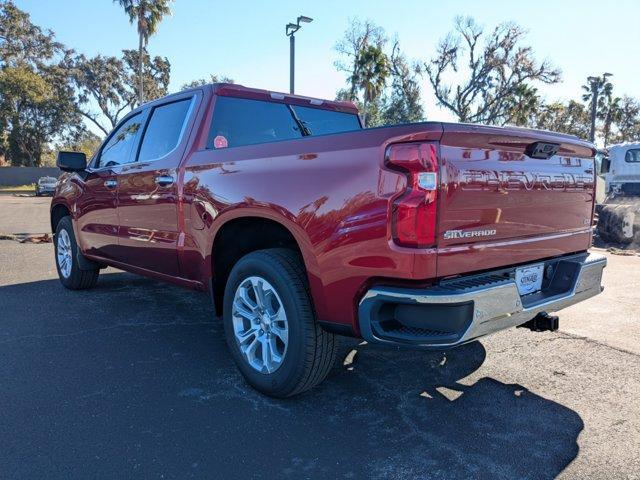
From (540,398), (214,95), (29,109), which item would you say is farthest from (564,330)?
(29,109)

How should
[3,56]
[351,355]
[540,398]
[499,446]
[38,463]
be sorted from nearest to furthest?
[38,463] → [499,446] → [540,398] → [351,355] → [3,56]

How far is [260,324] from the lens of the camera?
3.15 metres

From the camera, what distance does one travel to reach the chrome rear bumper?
7.62 feet

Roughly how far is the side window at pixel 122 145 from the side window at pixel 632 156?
44.3ft

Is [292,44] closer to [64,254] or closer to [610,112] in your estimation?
[64,254]

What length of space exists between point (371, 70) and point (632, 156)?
64.0ft

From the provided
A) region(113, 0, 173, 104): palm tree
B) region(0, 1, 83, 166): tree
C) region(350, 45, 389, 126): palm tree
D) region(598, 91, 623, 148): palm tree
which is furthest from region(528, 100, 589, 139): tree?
region(0, 1, 83, 166): tree

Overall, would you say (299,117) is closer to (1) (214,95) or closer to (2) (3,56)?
(1) (214,95)

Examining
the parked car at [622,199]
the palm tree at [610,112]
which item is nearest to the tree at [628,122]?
the palm tree at [610,112]

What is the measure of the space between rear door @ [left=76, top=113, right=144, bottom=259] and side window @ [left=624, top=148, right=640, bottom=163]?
44.3 feet

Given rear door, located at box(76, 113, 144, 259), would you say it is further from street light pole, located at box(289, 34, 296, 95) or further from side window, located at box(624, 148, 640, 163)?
side window, located at box(624, 148, 640, 163)

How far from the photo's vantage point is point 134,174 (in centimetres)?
427

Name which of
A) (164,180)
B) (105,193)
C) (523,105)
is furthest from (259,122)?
(523,105)

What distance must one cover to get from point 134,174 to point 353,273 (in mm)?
2566
